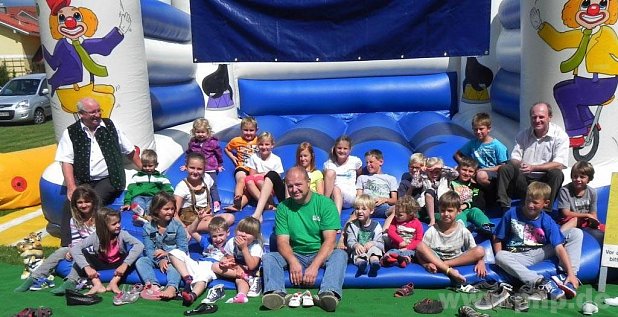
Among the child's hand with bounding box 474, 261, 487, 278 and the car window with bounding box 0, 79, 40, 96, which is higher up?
the car window with bounding box 0, 79, 40, 96

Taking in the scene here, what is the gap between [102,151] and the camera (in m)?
4.05

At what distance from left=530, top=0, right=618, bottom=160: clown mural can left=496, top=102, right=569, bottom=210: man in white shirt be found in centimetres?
19

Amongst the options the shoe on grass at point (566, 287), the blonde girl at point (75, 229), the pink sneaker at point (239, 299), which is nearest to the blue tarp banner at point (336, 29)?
the blonde girl at point (75, 229)

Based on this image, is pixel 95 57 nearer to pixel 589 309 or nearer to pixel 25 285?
pixel 25 285

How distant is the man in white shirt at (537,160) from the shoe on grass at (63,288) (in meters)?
2.74

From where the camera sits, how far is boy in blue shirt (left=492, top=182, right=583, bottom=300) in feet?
10.4

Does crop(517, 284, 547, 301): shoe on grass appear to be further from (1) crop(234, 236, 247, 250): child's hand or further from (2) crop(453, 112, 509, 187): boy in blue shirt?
(1) crop(234, 236, 247, 250): child's hand

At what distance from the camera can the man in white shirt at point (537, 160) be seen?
3.74m

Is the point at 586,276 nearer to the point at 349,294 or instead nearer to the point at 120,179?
the point at 349,294

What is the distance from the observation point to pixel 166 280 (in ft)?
11.3

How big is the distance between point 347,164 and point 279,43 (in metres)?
1.40

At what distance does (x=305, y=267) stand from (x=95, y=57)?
2240mm

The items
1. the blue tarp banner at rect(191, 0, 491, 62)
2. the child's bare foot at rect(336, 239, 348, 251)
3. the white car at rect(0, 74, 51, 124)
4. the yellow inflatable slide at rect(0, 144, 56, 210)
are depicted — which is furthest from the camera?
the white car at rect(0, 74, 51, 124)

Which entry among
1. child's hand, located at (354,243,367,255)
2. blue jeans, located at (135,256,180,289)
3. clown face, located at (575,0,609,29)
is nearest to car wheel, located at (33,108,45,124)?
blue jeans, located at (135,256,180,289)
